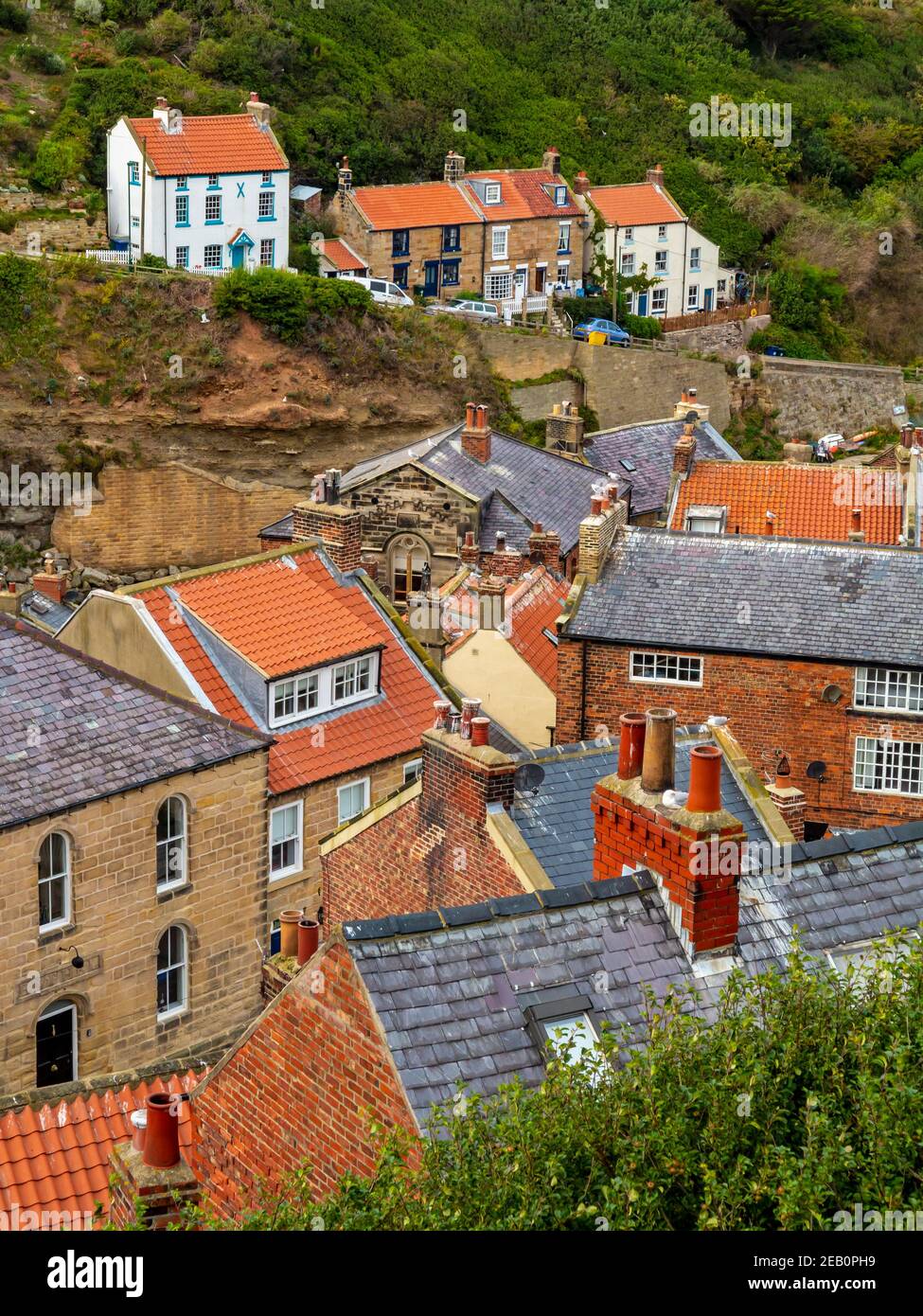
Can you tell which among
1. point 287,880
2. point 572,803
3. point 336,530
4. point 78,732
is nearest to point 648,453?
point 336,530

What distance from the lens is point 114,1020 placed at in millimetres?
25688

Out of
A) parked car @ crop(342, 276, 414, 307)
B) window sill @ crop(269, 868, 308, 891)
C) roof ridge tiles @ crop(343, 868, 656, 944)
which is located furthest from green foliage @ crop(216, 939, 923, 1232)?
parked car @ crop(342, 276, 414, 307)

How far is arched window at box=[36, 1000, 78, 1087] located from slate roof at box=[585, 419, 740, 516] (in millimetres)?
26476

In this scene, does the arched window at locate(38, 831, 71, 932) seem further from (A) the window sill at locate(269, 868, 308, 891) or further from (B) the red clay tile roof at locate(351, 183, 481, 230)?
(B) the red clay tile roof at locate(351, 183, 481, 230)

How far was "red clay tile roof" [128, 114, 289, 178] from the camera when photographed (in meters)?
59.1

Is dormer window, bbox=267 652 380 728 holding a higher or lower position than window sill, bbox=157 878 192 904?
higher

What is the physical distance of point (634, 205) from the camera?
73.6 metres

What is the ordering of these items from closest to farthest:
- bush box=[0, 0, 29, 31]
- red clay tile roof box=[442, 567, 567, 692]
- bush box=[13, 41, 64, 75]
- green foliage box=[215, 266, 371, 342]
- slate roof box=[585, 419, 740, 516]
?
red clay tile roof box=[442, 567, 567, 692] < slate roof box=[585, 419, 740, 516] < green foliage box=[215, 266, 371, 342] < bush box=[13, 41, 64, 75] < bush box=[0, 0, 29, 31]

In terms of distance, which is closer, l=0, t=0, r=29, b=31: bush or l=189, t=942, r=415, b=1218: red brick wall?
l=189, t=942, r=415, b=1218: red brick wall

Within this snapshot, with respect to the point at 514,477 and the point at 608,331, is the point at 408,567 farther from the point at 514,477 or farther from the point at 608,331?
the point at 608,331

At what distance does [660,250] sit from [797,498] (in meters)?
33.7

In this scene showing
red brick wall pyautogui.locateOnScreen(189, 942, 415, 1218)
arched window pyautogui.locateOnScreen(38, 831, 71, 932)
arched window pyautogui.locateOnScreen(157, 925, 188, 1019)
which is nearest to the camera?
red brick wall pyautogui.locateOnScreen(189, 942, 415, 1218)

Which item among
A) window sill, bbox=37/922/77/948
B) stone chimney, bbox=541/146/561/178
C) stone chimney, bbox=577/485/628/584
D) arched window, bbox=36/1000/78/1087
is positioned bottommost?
arched window, bbox=36/1000/78/1087

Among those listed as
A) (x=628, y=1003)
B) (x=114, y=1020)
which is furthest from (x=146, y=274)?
(x=628, y=1003)
